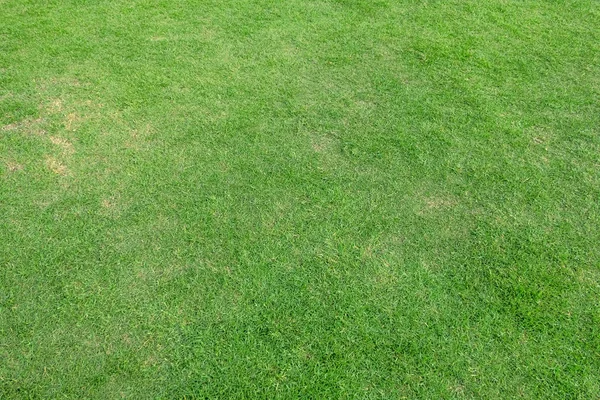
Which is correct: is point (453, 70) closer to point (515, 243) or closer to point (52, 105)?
point (515, 243)

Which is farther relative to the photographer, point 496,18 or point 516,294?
point 496,18

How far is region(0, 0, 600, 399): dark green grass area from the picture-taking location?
236 cm

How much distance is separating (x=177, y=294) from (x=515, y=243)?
184cm

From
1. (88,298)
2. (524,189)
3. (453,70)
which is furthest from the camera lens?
(453,70)

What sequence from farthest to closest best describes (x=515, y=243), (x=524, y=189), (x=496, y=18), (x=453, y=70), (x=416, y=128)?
(x=496, y=18)
(x=453, y=70)
(x=416, y=128)
(x=524, y=189)
(x=515, y=243)

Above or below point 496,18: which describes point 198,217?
below

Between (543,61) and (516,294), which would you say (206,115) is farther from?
(543,61)

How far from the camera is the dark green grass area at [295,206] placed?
2357 millimetres

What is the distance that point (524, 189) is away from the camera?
316 centimetres

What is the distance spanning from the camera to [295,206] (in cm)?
300

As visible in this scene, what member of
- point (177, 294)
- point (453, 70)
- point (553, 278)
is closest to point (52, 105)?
point (177, 294)

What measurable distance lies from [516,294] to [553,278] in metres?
0.25

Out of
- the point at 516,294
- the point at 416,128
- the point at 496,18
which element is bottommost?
the point at 516,294

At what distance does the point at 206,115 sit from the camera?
11.8 ft
